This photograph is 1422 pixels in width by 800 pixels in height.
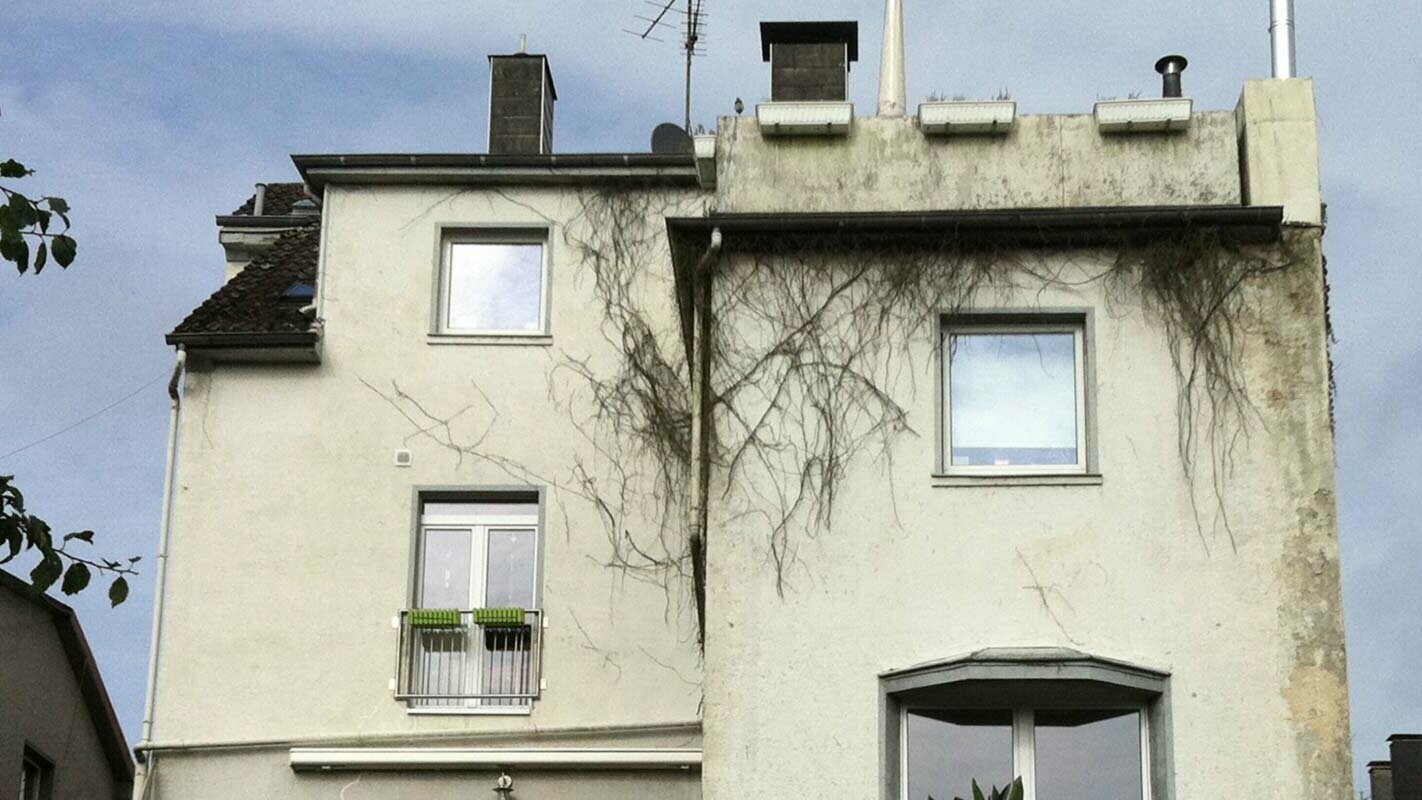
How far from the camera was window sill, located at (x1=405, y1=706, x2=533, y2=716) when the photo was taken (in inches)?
813

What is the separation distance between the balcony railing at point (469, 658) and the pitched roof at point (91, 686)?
710cm

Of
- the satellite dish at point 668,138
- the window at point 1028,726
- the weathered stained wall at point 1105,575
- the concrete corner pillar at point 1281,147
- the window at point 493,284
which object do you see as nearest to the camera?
the weathered stained wall at point 1105,575

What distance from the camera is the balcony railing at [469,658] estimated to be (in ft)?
67.9

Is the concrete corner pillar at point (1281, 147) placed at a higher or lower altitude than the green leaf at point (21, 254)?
higher

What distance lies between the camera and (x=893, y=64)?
66.5 feet

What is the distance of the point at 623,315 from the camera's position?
21875 mm

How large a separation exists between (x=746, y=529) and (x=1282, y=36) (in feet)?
19.2

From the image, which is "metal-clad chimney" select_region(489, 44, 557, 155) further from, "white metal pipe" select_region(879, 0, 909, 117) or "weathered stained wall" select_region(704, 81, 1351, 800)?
"weathered stained wall" select_region(704, 81, 1351, 800)

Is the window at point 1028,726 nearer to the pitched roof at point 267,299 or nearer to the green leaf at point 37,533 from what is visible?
the green leaf at point 37,533

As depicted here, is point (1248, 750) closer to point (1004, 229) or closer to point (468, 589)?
point (1004, 229)

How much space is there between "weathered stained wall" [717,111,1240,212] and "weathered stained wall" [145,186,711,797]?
16.3 ft

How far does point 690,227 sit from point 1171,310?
3.58m

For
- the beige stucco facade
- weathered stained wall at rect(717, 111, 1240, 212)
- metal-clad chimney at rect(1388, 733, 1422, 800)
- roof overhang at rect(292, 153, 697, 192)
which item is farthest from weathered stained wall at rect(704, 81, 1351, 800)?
metal-clad chimney at rect(1388, 733, 1422, 800)

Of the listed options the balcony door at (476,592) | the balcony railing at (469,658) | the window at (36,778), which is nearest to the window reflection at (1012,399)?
the balcony railing at (469,658)
